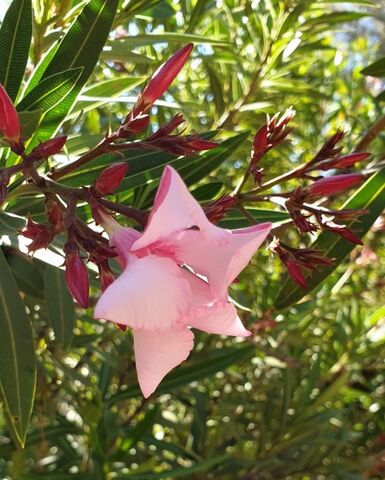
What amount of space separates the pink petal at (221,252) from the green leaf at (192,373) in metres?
0.84

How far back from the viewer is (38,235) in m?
0.65

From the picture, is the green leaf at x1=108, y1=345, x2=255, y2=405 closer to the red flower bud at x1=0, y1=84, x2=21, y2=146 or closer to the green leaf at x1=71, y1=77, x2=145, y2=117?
the green leaf at x1=71, y1=77, x2=145, y2=117

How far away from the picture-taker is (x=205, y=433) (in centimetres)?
165

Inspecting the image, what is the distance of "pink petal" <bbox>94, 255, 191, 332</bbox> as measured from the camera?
1.69 ft

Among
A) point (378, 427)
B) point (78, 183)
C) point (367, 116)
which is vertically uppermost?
point (367, 116)

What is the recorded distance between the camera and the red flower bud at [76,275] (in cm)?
62

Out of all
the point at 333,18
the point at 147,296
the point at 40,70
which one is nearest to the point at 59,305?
the point at 40,70

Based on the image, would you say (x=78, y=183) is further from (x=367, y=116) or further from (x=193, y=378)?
(x=367, y=116)

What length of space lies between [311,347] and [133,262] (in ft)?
4.88

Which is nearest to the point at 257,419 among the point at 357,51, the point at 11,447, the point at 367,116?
the point at 11,447

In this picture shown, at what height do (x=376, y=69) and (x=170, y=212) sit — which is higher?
(x=376, y=69)

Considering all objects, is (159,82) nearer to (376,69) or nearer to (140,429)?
(376,69)

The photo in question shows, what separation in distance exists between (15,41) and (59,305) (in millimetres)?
455

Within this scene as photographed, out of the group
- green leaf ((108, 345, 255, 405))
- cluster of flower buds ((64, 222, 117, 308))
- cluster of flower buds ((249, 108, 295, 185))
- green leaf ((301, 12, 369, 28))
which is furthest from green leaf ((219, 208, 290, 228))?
green leaf ((301, 12, 369, 28))
